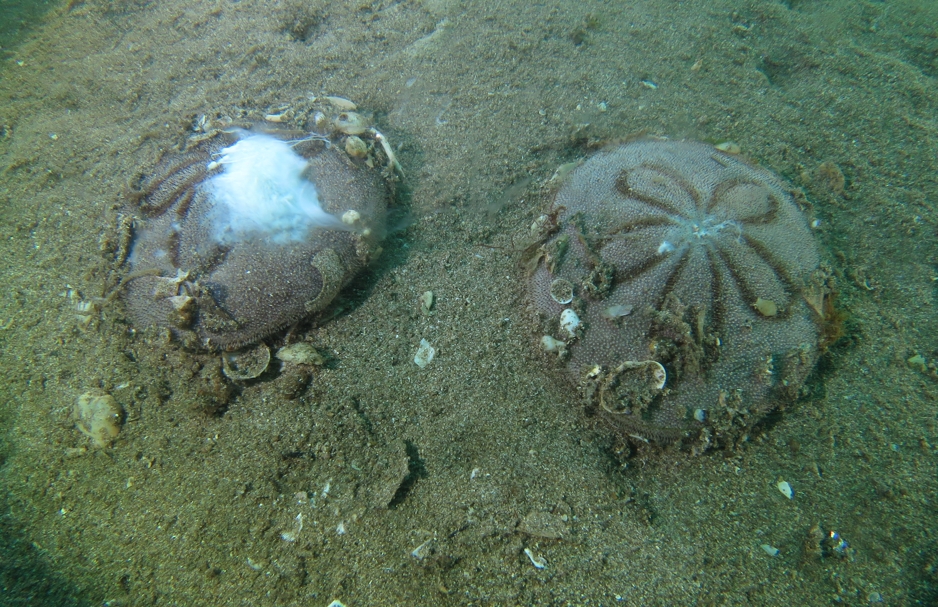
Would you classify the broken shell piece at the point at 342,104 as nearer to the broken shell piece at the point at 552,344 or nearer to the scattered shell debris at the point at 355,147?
the scattered shell debris at the point at 355,147

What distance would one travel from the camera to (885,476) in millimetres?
2635

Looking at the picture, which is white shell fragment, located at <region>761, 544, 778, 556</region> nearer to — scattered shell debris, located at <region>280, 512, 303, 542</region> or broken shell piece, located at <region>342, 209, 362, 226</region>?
scattered shell debris, located at <region>280, 512, 303, 542</region>

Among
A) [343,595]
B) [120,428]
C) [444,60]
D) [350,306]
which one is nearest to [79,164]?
[120,428]

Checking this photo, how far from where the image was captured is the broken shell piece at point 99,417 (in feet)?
9.21

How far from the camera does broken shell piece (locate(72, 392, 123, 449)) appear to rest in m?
2.81

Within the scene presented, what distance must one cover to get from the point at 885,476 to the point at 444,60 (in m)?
5.38

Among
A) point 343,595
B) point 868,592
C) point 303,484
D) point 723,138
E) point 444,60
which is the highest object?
point 444,60

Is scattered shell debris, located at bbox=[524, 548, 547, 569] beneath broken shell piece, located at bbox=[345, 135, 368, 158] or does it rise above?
beneath

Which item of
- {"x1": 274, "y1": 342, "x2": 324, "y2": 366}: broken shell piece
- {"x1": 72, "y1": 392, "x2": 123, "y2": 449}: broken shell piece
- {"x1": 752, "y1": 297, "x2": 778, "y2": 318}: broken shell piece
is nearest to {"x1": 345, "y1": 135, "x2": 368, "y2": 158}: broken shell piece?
{"x1": 274, "y1": 342, "x2": 324, "y2": 366}: broken shell piece

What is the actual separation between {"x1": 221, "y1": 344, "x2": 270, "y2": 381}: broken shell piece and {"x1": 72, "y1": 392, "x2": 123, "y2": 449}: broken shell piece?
76cm

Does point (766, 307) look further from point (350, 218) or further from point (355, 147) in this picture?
point (355, 147)

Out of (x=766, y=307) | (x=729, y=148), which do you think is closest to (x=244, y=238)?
(x=766, y=307)

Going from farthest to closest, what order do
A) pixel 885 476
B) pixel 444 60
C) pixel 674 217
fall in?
pixel 444 60
pixel 674 217
pixel 885 476

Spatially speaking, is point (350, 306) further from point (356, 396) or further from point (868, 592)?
point (868, 592)
